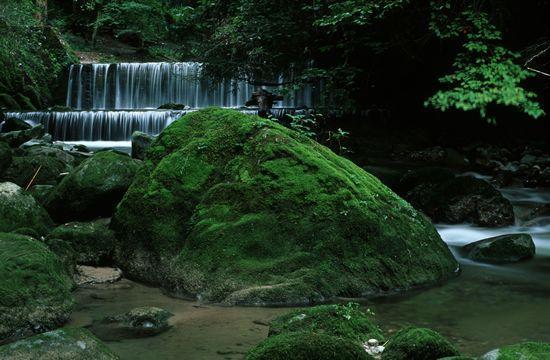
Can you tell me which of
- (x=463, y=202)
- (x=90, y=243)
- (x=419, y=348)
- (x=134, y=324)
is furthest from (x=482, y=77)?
(x=134, y=324)

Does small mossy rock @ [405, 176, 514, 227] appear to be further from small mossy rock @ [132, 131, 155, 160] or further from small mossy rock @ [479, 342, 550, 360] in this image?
small mossy rock @ [479, 342, 550, 360]

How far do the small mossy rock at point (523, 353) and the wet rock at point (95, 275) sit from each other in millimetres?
3848

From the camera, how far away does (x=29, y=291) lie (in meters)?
4.36

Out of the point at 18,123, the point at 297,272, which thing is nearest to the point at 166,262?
the point at 297,272

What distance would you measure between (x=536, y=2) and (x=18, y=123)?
13349 millimetres

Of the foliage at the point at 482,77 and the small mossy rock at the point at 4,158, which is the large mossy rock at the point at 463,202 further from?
the small mossy rock at the point at 4,158

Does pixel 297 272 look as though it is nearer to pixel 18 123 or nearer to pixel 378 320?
pixel 378 320

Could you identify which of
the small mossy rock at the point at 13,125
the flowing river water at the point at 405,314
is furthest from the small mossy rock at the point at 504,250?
the small mossy rock at the point at 13,125

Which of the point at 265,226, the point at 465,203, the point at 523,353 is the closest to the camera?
the point at 523,353

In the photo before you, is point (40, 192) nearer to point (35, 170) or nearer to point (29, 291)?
point (35, 170)

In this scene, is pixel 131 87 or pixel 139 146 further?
pixel 131 87

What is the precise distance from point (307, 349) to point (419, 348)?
0.87 m

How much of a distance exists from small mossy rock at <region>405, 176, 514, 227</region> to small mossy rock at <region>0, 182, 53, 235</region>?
6.00 metres

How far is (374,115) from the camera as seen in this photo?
14867 millimetres
